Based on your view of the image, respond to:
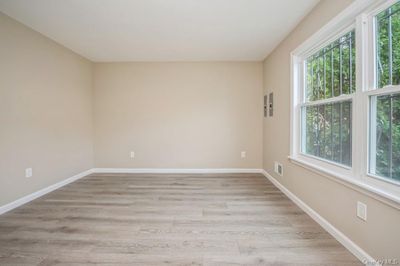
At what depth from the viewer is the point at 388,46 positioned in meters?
1.57

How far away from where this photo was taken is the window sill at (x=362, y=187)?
1387 mm

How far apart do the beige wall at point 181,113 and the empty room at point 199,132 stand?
1.2 inches

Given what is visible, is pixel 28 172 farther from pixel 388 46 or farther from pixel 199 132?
pixel 388 46

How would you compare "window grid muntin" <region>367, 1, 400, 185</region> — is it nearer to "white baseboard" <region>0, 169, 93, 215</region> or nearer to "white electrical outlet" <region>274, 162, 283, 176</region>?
"white electrical outlet" <region>274, 162, 283, 176</region>

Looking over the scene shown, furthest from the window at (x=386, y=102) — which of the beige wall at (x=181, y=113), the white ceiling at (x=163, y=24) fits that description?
the beige wall at (x=181, y=113)

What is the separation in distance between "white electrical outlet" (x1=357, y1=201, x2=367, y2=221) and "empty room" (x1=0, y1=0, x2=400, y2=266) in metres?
0.02

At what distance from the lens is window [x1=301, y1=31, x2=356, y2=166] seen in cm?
200

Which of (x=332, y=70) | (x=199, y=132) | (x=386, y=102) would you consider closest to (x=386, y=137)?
(x=386, y=102)

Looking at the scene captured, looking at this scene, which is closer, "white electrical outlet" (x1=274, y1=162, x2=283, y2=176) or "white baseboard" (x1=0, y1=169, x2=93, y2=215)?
"white baseboard" (x1=0, y1=169, x2=93, y2=215)

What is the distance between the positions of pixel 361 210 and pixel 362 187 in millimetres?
196

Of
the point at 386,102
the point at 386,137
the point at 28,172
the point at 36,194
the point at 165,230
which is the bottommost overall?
the point at 165,230

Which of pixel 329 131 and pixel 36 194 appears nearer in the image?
pixel 329 131

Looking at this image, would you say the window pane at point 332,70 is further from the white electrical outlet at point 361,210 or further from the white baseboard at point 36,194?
the white baseboard at point 36,194

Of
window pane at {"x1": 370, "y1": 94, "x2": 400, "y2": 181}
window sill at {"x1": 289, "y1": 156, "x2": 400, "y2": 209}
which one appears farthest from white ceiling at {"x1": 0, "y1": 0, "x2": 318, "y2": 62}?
window sill at {"x1": 289, "y1": 156, "x2": 400, "y2": 209}
